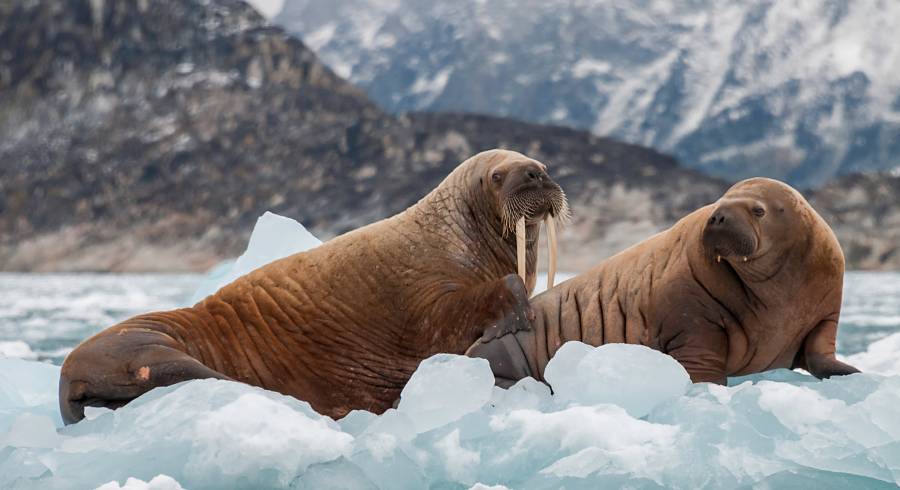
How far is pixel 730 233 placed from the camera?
3.92 meters

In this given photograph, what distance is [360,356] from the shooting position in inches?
182

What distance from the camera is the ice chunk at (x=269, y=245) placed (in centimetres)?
696

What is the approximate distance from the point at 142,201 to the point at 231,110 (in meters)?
11.7

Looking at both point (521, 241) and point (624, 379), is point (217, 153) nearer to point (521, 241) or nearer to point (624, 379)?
point (521, 241)

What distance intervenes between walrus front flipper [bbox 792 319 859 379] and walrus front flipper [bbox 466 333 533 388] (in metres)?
1.17

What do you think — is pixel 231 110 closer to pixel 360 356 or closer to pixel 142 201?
pixel 142 201

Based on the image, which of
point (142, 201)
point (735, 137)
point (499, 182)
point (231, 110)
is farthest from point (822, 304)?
point (735, 137)

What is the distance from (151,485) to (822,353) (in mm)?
2596

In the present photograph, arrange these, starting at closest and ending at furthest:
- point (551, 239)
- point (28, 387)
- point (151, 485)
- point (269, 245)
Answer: point (151, 485) < point (551, 239) < point (28, 387) < point (269, 245)

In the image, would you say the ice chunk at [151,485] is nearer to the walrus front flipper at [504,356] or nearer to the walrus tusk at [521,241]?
the walrus front flipper at [504,356]

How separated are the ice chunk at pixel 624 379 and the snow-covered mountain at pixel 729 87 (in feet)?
564

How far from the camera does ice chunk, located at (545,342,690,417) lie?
3.54 metres

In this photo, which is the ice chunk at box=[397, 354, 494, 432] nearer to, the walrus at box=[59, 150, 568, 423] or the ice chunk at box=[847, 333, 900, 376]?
the walrus at box=[59, 150, 568, 423]

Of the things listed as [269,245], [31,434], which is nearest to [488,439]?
[31,434]
